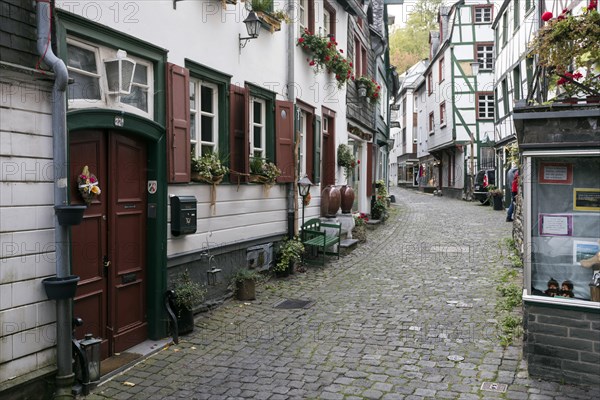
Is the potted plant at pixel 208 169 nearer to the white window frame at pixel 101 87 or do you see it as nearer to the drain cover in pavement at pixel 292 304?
the white window frame at pixel 101 87

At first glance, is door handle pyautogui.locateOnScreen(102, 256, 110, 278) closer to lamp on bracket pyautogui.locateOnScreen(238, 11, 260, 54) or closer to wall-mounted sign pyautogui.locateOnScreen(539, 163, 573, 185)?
lamp on bracket pyautogui.locateOnScreen(238, 11, 260, 54)

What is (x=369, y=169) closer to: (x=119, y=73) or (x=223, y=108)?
(x=223, y=108)

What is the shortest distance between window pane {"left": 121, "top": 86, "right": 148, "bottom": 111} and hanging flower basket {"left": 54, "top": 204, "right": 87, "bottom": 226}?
1563mm

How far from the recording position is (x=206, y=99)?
23.9 feet

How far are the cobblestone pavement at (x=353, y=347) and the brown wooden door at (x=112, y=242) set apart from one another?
53 centimetres

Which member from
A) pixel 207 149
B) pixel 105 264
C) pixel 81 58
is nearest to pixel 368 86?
pixel 207 149

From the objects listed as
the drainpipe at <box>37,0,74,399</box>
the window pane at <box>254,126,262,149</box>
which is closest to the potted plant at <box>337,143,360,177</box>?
the window pane at <box>254,126,262,149</box>

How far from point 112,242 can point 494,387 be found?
376cm

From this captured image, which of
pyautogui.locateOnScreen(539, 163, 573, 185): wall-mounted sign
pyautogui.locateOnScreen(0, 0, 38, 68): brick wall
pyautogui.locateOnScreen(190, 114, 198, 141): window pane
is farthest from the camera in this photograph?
pyautogui.locateOnScreen(190, 114, 198, 141): window pane

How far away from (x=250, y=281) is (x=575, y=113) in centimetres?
465

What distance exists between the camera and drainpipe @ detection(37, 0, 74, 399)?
4.31 meters

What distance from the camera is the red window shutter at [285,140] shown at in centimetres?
893

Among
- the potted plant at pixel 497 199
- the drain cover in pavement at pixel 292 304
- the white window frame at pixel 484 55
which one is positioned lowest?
the drain cover in pavement at pixel 292 304

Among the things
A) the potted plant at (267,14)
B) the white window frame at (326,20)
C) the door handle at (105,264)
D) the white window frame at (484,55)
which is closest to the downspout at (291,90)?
the potted plant at (267,14)
